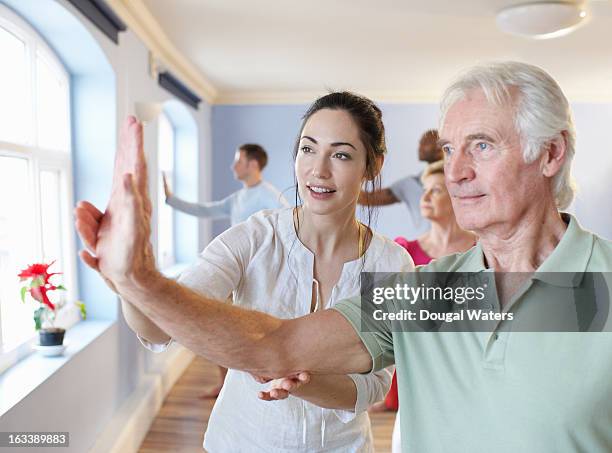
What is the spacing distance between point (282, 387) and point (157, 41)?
379 cm

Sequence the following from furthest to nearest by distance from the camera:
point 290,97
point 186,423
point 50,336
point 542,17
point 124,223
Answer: point 290,97, point 186,423, point 542,17, point 50,336, point 124,223

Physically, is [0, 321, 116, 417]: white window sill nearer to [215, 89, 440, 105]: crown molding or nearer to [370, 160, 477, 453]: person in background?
[370, 160, 477, 453]: person in background

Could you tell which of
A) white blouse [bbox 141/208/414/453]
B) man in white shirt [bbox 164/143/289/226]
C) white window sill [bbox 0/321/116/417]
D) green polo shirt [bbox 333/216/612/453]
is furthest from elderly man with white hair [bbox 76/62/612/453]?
man in white shirt [bbox 164/143/289/226]

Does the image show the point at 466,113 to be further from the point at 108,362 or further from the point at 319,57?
the point at 319,57

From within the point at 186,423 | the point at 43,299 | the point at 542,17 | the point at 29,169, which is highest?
the point at 542,17

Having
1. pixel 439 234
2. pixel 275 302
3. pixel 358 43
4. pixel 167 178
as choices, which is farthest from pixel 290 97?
pixel 275 302

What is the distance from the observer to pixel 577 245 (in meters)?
0.96

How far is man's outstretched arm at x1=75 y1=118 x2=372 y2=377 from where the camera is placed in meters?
0.77

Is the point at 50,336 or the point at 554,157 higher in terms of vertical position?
the point at 554,157

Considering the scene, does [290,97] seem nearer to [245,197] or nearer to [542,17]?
[245,197]

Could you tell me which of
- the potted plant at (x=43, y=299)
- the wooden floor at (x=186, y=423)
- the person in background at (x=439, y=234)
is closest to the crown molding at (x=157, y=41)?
the potted plant at (x=43, y=299)

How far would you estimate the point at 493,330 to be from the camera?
959 mm

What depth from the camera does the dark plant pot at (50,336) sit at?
2.66 metres

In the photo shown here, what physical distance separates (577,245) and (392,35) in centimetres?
365
